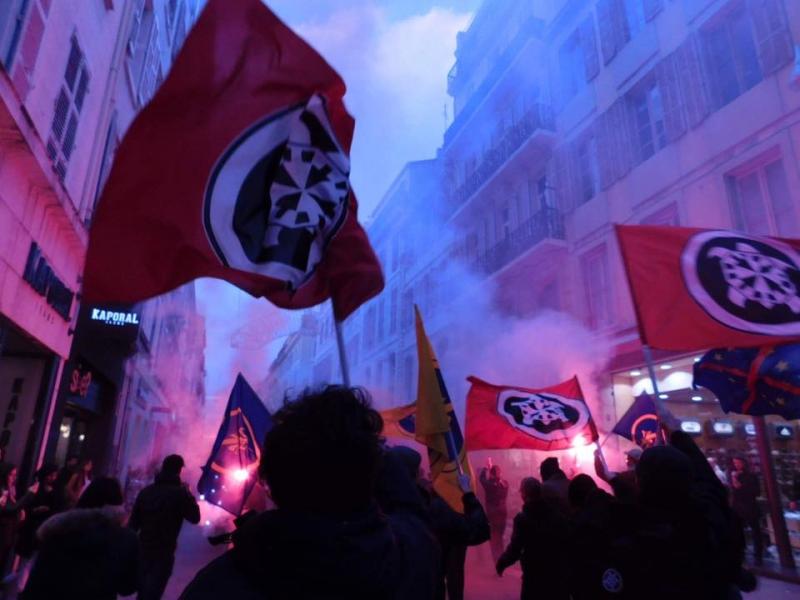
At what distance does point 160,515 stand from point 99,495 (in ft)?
7.04

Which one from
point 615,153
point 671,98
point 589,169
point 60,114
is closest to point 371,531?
point 60,114

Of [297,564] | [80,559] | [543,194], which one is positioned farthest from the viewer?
[543,194]

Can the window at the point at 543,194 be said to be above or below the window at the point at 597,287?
above

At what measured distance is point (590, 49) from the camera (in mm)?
13320

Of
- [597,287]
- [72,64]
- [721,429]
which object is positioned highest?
→ [72,64]

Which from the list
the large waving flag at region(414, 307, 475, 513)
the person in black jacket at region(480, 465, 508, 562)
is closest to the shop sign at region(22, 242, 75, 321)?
the large waving flag at region(414, 307, 475, 513)

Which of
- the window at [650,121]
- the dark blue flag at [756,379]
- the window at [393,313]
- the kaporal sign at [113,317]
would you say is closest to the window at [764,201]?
the window at [650,121]

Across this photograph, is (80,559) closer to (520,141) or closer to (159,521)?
(159,521)

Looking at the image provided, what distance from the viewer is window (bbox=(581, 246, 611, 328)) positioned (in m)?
11.7

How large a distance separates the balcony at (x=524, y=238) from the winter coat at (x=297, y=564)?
1239 centimetres

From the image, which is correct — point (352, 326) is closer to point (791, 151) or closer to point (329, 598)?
point (791, 151)

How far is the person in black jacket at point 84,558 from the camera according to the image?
2730 millimetres

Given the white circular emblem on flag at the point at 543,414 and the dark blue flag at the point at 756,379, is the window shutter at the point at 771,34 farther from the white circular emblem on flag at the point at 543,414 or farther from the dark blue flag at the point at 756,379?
the white circular emblem on flag at the point at 543,414

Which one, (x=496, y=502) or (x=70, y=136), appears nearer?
(x=70, y=136)
